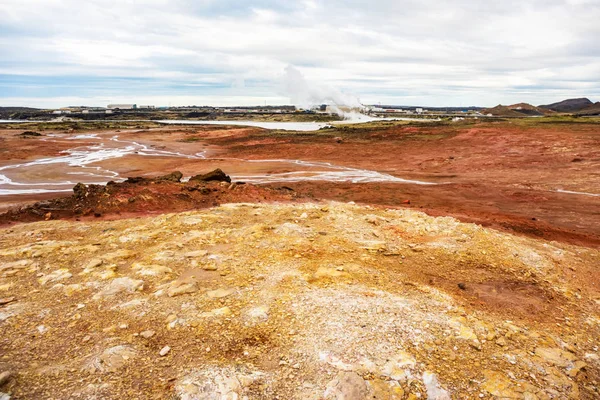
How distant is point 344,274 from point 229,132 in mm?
69240

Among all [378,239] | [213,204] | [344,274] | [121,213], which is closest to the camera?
[344,274]

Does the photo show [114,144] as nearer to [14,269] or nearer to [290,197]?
[290,197]

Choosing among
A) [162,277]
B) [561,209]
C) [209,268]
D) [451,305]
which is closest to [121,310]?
[162,277]

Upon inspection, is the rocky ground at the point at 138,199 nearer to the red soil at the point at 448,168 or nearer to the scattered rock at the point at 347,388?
the red soil at the point at 448,168

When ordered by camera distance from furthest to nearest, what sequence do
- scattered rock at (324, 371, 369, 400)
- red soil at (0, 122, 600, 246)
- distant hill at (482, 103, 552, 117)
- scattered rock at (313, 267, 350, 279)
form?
distant hill at (482, 103, 552, 117)
red soil at (0, 122, 600, 246)
scattered rock at (313, 267, 350, 279)
scattered rock at (324, 371, 369, 400)

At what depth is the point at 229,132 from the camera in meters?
74.1

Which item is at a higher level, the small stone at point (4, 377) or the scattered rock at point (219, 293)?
the scattered rock at point (219, 293)

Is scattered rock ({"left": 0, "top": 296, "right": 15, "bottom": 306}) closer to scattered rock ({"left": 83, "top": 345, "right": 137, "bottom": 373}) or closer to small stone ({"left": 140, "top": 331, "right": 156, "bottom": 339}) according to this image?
scattered rock ({"left": 83, "top": 345, "right": 137, "bottom": 373})

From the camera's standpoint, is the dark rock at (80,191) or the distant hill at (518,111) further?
the distant hill at (518,111)

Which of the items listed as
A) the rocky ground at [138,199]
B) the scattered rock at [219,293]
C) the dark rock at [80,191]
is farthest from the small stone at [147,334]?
the dark rock at [80,191]

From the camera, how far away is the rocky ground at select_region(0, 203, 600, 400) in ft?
17.3

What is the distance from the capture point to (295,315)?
673 cm

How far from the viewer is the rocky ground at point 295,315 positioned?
526cm

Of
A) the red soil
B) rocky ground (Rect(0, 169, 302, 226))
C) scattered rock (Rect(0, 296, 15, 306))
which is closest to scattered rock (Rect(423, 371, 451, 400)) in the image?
scattered rock (Rect(0, 296, 15, 306))
